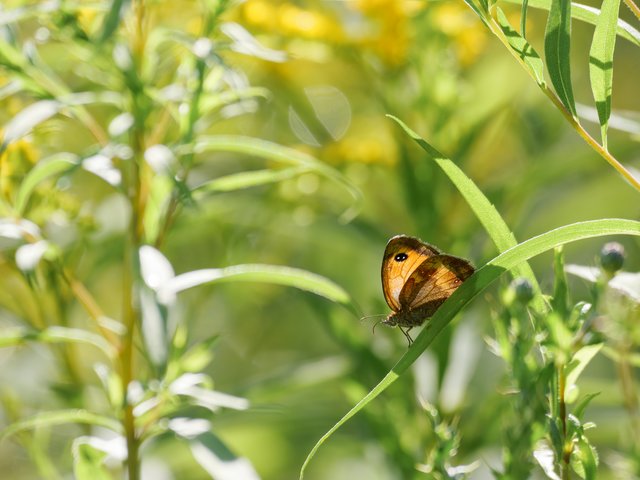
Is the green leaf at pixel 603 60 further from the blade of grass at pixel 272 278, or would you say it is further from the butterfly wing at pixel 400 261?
the blade of grass at pixel 272 278

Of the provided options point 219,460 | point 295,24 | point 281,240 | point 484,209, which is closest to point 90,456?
point 219,460

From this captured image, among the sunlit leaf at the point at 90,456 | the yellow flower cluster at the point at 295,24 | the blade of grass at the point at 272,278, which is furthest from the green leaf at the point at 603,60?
the yellow flower cluster at the point at 295,24

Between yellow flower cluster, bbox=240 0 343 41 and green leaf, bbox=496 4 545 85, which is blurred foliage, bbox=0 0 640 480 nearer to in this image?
yellow flower cluster, bbox=240 0 343 41

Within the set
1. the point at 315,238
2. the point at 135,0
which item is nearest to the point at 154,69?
the point at 135,0

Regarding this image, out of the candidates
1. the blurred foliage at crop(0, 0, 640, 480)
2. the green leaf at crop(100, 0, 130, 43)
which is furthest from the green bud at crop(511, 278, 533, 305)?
the green leaf at crop(100, 0, 130, 43)

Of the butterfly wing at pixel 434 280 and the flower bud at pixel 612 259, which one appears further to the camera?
the butterfly wing at pixel 434 280
